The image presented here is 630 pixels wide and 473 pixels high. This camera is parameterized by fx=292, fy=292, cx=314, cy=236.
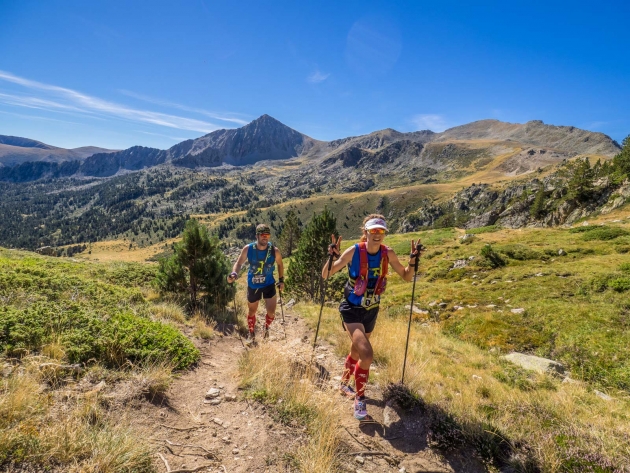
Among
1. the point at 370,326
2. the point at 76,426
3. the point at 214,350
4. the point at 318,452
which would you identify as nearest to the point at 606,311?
→ the point at 370,326

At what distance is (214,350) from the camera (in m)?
7.22

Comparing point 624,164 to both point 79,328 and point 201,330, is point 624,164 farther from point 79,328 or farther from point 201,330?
point 79,328

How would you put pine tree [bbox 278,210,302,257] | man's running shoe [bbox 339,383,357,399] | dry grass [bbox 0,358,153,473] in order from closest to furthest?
dry grass [bbox 0,358,153,473], man's running shoe [bbox 339,383,357,399], pine tree [bbox 278,210,302,257]

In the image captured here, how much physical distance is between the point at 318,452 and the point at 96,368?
3.55 meters

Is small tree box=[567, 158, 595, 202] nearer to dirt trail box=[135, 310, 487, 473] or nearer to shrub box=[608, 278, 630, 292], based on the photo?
shrub box=[608, 278, 630, 292]

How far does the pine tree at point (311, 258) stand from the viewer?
1973cm

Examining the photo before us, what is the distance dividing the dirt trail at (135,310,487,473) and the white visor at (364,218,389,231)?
Result: 3023mm

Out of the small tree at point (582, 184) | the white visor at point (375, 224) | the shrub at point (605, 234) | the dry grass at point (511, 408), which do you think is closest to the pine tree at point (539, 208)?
the small tree at point (582, 184)

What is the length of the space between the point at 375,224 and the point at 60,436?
191 inches

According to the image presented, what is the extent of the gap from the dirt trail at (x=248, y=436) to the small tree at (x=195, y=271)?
552 cm

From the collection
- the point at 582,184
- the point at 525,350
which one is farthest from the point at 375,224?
the point at 582,184

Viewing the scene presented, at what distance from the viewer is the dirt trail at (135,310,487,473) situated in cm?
348

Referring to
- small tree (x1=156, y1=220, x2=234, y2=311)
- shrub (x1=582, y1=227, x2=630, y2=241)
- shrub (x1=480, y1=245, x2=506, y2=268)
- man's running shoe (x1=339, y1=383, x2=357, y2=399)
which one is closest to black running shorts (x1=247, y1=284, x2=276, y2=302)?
small tree (x1=156, y1=220, x2=234, y2=311)

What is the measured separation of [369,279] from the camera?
17.1 feet
